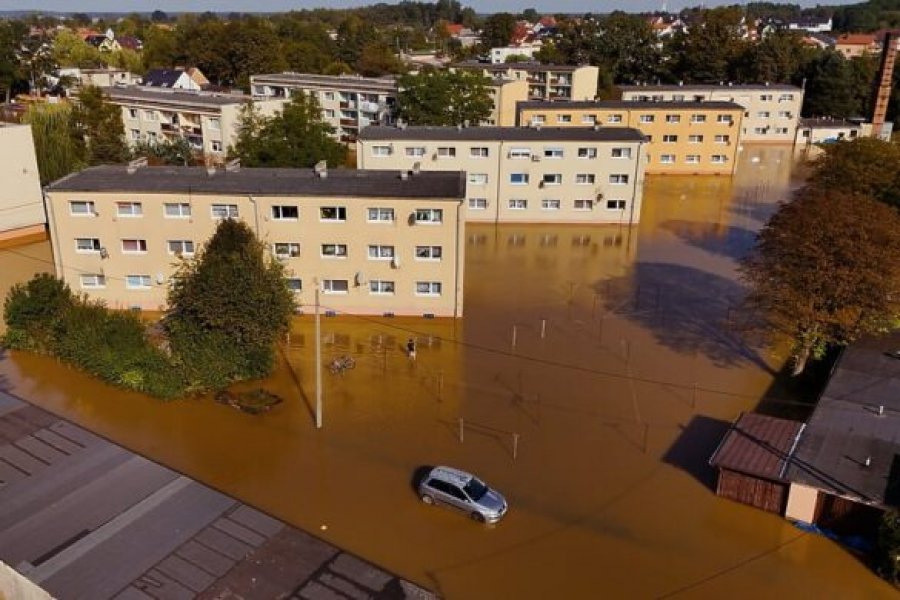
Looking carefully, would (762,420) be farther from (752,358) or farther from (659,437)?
(752,358)

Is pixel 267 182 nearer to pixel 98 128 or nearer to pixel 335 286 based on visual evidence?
pixel 335 286

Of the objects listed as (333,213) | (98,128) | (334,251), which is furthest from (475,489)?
(98,128)

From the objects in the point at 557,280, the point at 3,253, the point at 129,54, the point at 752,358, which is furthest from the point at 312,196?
the point at 129,54

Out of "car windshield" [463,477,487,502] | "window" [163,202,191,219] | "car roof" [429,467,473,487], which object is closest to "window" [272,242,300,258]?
"window" [163,202,191,219]

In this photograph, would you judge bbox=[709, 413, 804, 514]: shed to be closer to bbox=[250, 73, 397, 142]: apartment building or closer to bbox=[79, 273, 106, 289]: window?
bbox=[79, 273, 106, 289]: window

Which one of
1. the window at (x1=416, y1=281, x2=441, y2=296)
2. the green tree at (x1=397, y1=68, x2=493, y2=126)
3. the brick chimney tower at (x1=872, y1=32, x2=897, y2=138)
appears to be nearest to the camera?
the window at (x1=416, y1=281, x2=441, y2=296)

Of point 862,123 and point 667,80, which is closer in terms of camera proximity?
point 862,123
